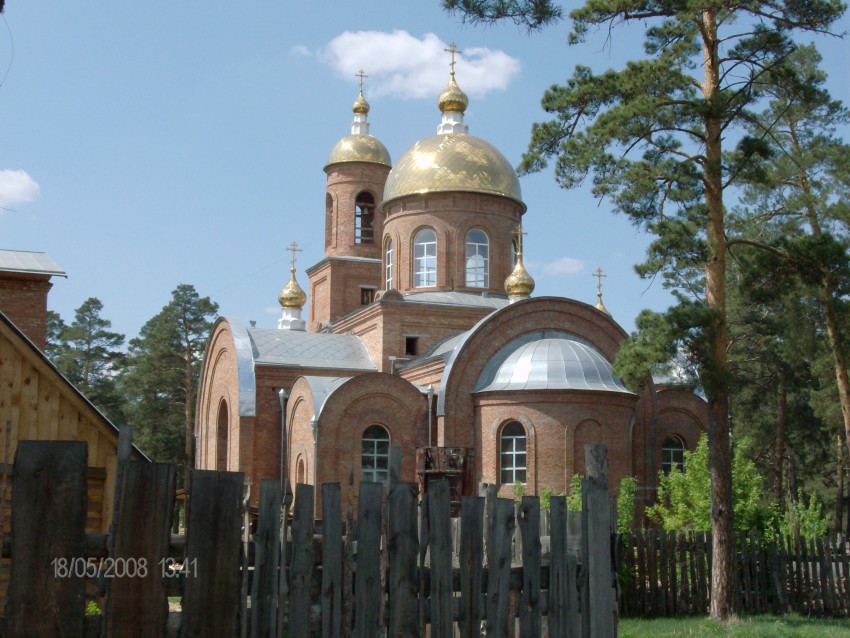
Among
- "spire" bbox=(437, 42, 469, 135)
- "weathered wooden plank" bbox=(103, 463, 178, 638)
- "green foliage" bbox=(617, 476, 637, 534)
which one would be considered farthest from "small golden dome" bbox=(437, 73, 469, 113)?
"weathered wooden plank" bbox=(103, 463, 178, 638)

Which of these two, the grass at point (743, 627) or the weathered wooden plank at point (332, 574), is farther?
the grass at point (743, 627)

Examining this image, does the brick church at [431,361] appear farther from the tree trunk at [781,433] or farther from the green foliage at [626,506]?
the tree trunk at [781,433]

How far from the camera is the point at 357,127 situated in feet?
103

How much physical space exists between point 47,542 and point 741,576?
1105cm

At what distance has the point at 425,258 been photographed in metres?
26.9

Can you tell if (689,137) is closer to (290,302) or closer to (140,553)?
(140,553)

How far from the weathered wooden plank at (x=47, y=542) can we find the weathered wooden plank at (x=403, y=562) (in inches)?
62.0

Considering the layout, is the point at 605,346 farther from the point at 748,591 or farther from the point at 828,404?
the point at 748,591

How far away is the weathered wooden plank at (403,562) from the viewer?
17.1 feet

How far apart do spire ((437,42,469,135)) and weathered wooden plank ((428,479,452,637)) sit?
23507mm

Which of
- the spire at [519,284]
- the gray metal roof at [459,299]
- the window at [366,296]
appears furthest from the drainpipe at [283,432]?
the spire at [519,284]

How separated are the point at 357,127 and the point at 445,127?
4.25 m

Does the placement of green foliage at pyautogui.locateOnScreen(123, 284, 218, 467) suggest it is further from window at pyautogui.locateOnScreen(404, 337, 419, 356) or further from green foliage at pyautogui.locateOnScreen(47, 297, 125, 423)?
window at pyautogui.locateOnScreen(404, 337, 419, 356)

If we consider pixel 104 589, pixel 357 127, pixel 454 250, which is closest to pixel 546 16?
pixel 104 589
